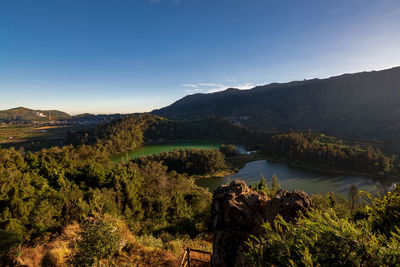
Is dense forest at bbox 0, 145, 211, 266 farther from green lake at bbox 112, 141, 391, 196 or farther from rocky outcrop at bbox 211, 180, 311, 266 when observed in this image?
green lake at bbox 112, 141, 391, 196

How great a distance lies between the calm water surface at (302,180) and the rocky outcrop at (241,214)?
145ft

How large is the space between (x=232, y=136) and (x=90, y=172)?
12003 centimetres

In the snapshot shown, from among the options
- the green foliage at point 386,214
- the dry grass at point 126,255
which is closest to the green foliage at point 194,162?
the dry grass at point 126,255

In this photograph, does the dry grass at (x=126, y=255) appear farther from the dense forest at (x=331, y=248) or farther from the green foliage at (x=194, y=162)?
the green foliage at (x=194, y=162)

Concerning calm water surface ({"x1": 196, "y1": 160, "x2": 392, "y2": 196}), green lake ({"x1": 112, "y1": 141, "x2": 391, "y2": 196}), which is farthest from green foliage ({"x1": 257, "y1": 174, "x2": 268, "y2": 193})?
calm water surface ({"x1": 196, "y1": 160, "x2": 392, "y2": 196})

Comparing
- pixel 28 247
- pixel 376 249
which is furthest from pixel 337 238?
pixel 28 247

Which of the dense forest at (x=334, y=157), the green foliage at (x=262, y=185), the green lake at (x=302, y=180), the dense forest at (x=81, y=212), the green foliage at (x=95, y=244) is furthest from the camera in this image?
the dense forest at (x=334, y=157)

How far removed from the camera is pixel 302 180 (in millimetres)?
57062

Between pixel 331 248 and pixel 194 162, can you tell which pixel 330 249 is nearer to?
pixel 331 248

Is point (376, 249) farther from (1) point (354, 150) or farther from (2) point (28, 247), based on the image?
(1) point (354, 150)

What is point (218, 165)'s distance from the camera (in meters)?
67.6

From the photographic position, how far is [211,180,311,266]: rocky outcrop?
623 cm

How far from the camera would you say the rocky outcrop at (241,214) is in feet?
20.4

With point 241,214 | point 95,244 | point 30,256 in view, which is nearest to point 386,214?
point 241,214
